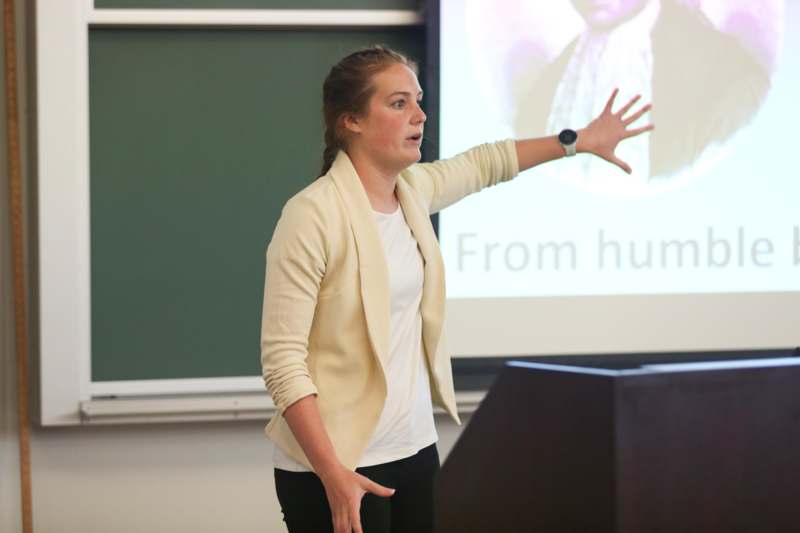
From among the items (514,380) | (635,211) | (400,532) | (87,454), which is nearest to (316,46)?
(635,211)

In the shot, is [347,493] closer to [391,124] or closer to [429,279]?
[429,279]

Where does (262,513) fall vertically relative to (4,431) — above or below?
below

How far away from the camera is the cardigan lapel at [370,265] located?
5.82 ft

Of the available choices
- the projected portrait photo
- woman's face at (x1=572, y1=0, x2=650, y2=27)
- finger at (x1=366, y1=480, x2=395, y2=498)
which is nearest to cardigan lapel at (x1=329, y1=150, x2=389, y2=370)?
finger at (x1=366, y1=480, x2=395, y2=498)

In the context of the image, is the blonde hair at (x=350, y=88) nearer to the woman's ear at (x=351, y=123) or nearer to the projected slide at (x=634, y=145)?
the woman's ear at (x=351, y=123)

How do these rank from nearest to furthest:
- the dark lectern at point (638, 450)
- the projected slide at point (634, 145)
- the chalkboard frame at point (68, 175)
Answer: the dark lectern at point (638, 450)
the chalkboard frame at point (68, 175)
the projected slide at point (634, 145)

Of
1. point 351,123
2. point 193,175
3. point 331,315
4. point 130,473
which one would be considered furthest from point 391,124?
point 130,473

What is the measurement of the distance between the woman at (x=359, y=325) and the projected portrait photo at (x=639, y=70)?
1.21 meters

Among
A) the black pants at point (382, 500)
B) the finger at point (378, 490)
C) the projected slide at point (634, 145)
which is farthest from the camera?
the projected slide at point (634, 145)

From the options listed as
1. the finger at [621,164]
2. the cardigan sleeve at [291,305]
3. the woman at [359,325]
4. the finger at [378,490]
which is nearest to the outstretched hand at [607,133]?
the finger at [621,164]

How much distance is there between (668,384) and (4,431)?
2378 mm

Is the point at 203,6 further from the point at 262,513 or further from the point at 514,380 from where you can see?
the point at 514,380

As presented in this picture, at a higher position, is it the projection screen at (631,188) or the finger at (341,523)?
the projection screen at (631,188)

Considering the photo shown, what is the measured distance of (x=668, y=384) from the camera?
1.14m
